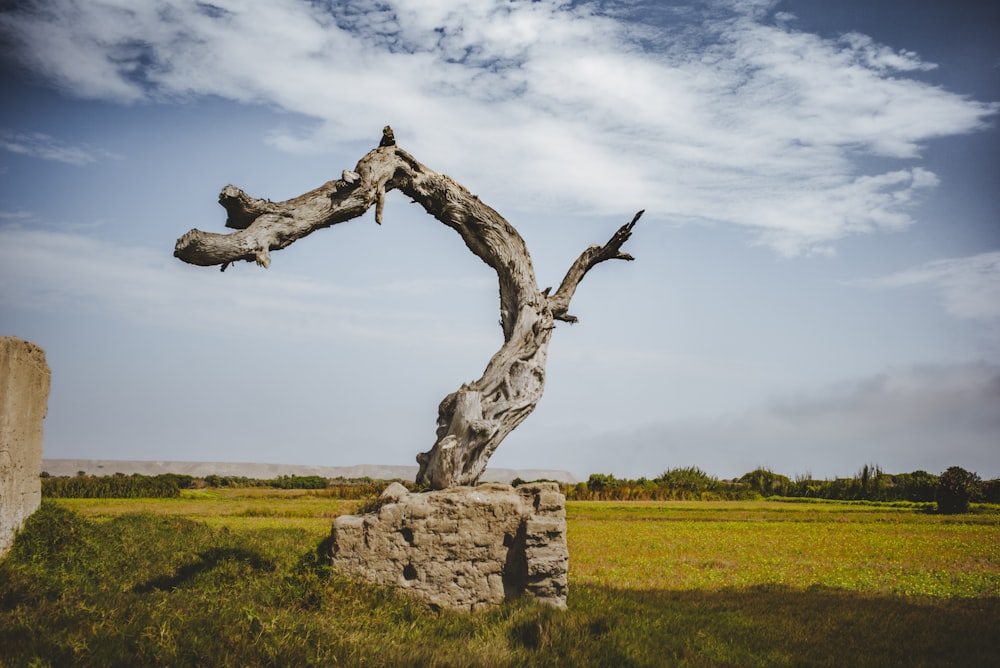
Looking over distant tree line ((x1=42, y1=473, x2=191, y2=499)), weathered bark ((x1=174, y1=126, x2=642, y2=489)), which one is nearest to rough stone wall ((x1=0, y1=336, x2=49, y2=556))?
weathered bark ((x1=174, y1=126, x2=642, y2=489))

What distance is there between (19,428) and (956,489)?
121 feet

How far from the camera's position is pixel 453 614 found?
295 inches

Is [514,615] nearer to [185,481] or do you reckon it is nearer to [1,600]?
[1,600]

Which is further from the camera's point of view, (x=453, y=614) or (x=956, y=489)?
(x=956, y=489)

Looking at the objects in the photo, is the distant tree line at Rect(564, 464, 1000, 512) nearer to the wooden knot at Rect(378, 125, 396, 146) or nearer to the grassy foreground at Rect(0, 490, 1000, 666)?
the grassy foreground at Rect(0, 490, 1000, 666)

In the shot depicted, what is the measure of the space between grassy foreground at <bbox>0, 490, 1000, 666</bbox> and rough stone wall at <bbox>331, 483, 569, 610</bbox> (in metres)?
0.29

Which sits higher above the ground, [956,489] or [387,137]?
[387,137]

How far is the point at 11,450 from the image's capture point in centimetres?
935

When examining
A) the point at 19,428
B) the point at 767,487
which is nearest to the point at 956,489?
the point at 767,487

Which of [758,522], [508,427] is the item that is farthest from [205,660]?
[758,522]

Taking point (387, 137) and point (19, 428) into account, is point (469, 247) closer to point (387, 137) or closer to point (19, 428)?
point (387, 137)

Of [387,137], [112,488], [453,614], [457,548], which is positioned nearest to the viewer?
A: [453,614]

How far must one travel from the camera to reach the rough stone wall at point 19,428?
9.21 m

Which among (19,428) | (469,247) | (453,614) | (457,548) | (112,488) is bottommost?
(112,488)
